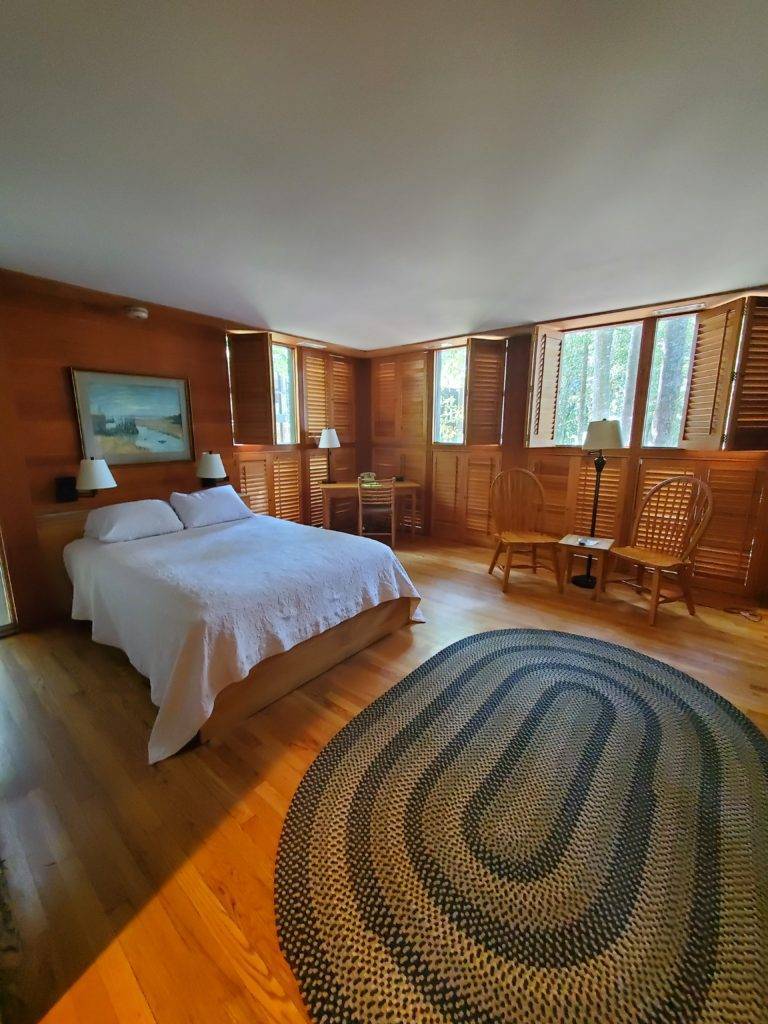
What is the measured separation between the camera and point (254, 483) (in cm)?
415

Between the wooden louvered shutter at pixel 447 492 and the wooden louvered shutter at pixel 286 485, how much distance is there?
1.64 meters

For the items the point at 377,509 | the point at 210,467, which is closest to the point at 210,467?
the point at 210,467

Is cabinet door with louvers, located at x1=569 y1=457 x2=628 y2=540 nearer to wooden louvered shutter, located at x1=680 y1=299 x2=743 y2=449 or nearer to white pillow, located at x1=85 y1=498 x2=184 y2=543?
wooden louvered shutter, located at x1=680 y1=299 x2=743 y2=449

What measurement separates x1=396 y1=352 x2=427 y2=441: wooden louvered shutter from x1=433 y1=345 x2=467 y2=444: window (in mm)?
145

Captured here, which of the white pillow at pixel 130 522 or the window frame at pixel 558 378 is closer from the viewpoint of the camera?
the white pillow at pixel 130 522

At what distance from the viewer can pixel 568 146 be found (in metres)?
1.42

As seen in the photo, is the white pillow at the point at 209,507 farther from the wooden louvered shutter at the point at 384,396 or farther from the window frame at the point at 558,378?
the window frame at the point at 558,378

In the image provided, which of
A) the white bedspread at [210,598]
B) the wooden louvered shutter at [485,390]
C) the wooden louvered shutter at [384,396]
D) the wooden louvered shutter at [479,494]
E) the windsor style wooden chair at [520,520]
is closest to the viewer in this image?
the white bedspread at [210,598]

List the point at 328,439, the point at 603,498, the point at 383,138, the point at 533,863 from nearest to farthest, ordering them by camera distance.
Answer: the point at 533,863 → the point at 383,138 → the point at 603,498 → the point at 328,439

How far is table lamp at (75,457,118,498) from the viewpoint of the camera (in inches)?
107

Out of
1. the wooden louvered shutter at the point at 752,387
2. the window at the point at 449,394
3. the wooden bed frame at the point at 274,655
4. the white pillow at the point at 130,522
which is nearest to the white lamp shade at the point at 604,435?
the wooden louvered shutter at the point at 752,387

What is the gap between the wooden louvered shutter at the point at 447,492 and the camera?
186 inches

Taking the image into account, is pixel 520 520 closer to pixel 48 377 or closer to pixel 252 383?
pixel 252 383

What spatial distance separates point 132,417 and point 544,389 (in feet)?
11.8
